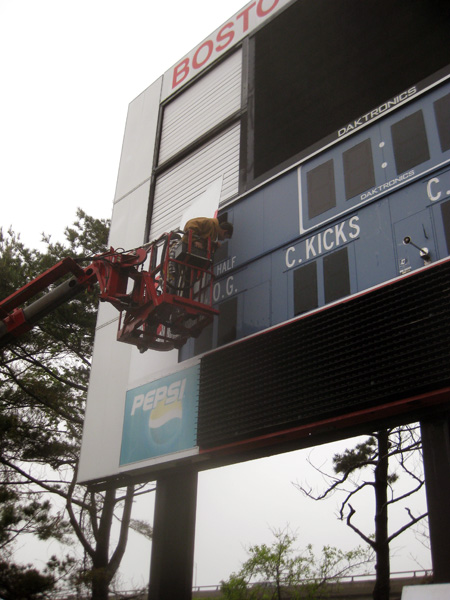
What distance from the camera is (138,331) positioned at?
11547 mm

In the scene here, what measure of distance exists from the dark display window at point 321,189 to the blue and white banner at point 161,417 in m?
3.33

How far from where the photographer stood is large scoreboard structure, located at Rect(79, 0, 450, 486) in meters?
8.12

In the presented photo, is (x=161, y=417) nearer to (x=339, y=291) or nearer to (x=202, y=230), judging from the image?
(x=202, y=230)

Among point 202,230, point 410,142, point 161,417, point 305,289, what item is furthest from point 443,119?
point 161,417

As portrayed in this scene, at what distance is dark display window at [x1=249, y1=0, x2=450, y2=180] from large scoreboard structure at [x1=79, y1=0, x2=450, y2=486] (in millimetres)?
38

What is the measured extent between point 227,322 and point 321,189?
2.73m

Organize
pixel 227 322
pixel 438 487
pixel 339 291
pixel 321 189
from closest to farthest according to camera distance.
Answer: pixel 438 487 < pixel 339 291 < pixel 321 189 < pixel 227 322

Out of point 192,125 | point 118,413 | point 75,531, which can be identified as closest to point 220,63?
point 192,125

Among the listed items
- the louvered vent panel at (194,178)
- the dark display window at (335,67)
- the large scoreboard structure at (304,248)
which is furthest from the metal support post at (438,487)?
the louvered vent panel at (194,178)

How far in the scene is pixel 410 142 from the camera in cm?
968

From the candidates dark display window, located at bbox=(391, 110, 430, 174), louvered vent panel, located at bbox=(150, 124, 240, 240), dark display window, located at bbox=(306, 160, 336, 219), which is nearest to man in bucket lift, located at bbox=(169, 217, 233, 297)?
dark display window, located at bbox=(306, 160, 336, 219)

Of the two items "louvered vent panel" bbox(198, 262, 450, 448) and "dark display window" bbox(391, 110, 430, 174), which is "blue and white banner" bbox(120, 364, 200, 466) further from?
"dark display window" bbox(391, 110, 430, 174)

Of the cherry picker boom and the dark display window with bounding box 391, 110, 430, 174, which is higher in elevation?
the dark display window with bounding box 391, 110, 430, 174

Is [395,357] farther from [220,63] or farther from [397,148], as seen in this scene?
[220,63]
